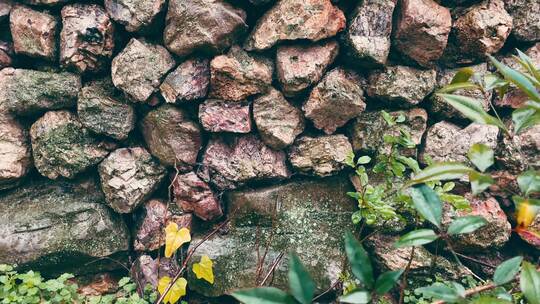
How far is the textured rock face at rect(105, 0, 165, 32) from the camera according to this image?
81.7 inches

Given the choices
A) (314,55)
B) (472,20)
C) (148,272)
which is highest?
(472,20)

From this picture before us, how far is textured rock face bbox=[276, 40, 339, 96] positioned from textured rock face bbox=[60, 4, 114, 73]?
3.06 ft

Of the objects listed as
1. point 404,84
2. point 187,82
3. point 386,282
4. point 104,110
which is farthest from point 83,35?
point 386,282

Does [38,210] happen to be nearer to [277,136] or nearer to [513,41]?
[277,136]

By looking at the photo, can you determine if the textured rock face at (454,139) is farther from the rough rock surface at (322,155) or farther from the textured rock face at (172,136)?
the textured rock face at (172,136)

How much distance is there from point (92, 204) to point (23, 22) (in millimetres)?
1051

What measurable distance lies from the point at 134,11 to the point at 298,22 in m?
0.85

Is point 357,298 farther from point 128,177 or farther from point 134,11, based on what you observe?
point 134,11

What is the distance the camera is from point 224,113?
2.14 m

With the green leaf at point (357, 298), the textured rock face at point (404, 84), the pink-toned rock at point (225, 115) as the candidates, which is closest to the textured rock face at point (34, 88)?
the pink-toned rock at point (225, 115)

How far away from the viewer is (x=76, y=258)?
88.3 inches

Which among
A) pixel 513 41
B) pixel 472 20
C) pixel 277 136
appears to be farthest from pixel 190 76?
pixel 513 41

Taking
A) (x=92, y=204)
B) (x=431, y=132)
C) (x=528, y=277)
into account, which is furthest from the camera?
(x=92, y=204)

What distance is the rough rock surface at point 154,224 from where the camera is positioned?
2.27 m
